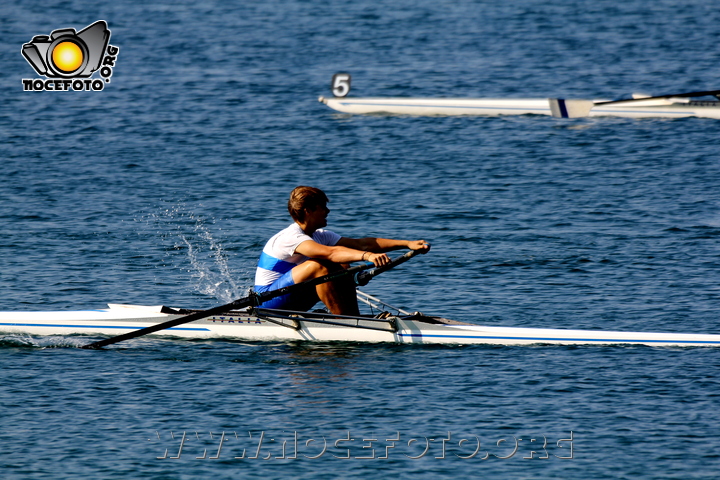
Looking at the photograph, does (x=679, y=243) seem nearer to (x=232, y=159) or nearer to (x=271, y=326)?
(x=271, y=326)

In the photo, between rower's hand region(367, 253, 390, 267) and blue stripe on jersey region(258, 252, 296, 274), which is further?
blue stripe on jersey region(258, 252, 296, 274)

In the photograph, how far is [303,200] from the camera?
9.70 metres

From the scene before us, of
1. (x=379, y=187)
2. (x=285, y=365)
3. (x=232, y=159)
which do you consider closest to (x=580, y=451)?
(x=285, y=365)

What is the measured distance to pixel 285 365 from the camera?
9.77 meters

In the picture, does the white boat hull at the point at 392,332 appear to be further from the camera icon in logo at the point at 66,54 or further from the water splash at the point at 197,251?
the camera icon in logo at the point at 66,54

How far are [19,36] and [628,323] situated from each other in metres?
26.1

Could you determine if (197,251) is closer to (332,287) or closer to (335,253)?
(332,287)

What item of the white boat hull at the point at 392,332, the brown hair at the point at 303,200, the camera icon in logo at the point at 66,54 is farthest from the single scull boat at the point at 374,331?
the camera icon in logo at the point at 66,54

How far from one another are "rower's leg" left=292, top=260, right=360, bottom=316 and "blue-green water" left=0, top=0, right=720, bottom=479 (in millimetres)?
387

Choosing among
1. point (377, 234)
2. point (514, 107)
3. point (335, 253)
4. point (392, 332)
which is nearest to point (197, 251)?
point (377, 234)

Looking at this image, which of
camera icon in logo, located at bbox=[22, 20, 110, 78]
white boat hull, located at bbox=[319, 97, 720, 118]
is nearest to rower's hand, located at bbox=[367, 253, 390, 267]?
white boat hull, located at bbox=[319, 97, 720, 118]

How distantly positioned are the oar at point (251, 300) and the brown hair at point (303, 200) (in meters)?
0.62

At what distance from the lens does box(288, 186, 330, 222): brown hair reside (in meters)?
9.70

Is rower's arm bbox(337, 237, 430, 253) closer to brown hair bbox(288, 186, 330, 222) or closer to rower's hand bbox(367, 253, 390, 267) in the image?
brown hair bbox(288, 186, 330, 222)
